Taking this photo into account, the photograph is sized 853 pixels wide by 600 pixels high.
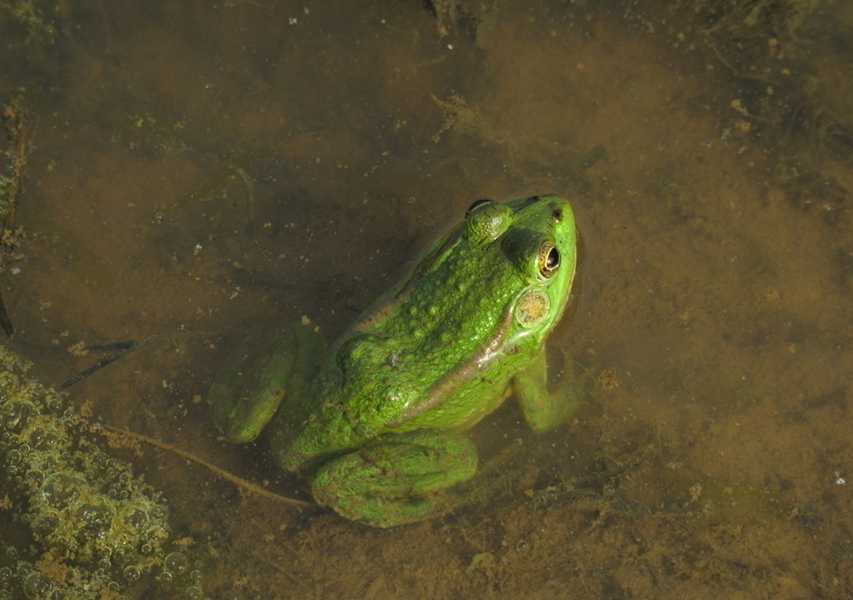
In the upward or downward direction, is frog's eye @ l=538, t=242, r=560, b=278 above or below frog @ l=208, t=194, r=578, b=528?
above

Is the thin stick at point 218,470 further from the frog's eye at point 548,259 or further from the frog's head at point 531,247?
the frog's eye at point 548,259

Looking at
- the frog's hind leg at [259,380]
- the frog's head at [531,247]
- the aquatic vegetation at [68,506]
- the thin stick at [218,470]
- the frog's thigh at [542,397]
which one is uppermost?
the frog's head at [531,247]

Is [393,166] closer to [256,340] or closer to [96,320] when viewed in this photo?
[256,340]

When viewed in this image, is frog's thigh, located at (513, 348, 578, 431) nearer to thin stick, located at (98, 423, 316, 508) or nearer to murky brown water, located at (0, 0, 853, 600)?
murky brown water, located at (0, 0, 853, 600)

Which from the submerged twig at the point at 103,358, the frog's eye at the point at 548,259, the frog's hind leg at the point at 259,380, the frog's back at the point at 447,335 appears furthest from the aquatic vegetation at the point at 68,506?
the frog's eye at the point at 548,259

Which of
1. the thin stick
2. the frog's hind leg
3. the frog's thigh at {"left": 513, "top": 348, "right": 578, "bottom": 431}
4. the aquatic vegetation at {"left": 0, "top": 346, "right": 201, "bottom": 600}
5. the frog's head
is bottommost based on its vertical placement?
the aquatic vegetation at {"left": 0, "top": 346, "right": 201, "bottom": 600}

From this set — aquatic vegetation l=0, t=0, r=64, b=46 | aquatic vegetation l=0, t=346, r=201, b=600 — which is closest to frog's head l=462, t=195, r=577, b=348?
Answer: aquatic vegetation l=0, t=346, r=201, b=600
